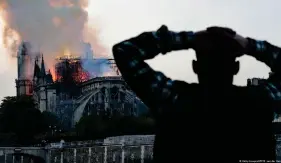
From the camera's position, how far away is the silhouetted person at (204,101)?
558 cm

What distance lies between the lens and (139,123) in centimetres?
10538

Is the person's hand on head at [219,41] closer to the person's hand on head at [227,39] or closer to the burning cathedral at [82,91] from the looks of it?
the person's hand on head at [227,39]

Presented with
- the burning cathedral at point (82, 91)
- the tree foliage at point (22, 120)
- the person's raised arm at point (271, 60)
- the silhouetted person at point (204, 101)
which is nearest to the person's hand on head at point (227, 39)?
the silhouetted person at point (204, 101)

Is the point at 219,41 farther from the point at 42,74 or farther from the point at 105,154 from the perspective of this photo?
the point at 42,74

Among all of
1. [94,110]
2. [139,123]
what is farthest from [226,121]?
[94,110]

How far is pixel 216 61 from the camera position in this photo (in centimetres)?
570

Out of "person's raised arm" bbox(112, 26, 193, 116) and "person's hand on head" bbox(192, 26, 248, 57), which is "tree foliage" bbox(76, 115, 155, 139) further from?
"person's hand on head" bbox(192, 26, 248, 57)

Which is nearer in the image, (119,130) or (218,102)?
(218,102)

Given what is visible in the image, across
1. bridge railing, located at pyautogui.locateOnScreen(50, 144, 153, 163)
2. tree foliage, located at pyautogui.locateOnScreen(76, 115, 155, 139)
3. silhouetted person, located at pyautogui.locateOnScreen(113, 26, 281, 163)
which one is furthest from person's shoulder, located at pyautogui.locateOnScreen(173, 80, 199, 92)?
tree foliage, located at pyautogui.locateOnScreen(76, 115, 155, 139)

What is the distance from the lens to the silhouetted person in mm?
5578

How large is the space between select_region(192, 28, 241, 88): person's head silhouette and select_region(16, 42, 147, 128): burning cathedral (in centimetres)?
13467

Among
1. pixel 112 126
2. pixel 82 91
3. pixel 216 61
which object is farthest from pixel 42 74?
pixel 216 61

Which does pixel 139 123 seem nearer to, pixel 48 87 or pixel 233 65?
Result: pixel 48 87

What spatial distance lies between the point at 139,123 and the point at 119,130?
319 cm
